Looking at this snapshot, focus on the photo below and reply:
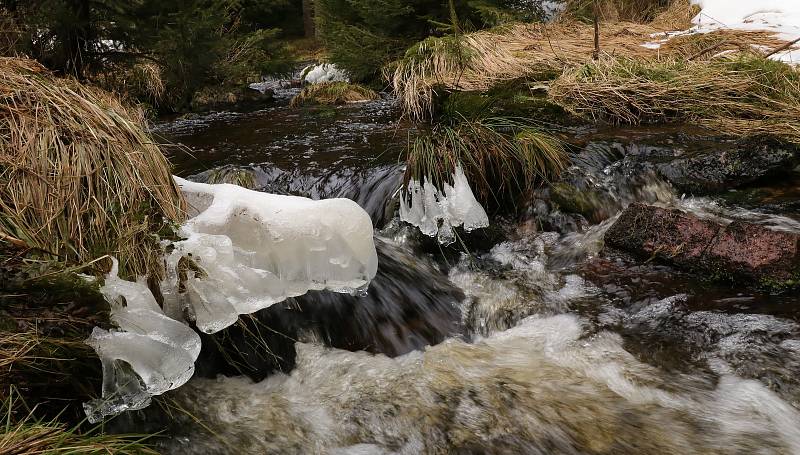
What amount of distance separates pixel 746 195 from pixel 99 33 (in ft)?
22.6

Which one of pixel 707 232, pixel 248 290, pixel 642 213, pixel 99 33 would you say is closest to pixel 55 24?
pixel 99 33

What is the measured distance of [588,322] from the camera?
290cm

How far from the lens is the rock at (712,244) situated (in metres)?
2.87

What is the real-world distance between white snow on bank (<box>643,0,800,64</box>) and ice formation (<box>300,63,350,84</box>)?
578cm

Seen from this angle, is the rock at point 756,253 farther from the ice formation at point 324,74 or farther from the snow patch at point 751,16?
the ice formation at point 324,74

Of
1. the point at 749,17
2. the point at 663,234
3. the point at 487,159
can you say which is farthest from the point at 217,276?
the point at 749,17

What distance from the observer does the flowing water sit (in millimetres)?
2074

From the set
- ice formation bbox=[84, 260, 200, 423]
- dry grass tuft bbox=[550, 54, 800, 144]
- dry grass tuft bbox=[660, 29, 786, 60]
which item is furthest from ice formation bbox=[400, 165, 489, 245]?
dry grass tuft bbox=[660, 29, 786, 60]

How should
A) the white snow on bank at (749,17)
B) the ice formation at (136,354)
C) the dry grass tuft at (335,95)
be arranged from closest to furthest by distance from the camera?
the ice formation at (136,354) → the white snow on bank at (749,17) → the dry grass tuft at (335,95)

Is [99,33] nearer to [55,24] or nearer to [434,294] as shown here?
[55,24]

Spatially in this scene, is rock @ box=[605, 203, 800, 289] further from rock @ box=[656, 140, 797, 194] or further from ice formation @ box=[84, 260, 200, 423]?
ice formation @ box=[84, 260, 200, 423]

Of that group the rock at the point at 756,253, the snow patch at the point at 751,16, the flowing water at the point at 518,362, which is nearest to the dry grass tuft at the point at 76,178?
the flowing water at the point at 518,362

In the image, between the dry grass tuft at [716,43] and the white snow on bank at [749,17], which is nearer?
the dry grass tuft at [716,43]

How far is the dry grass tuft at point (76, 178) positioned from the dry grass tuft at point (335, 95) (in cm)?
683
